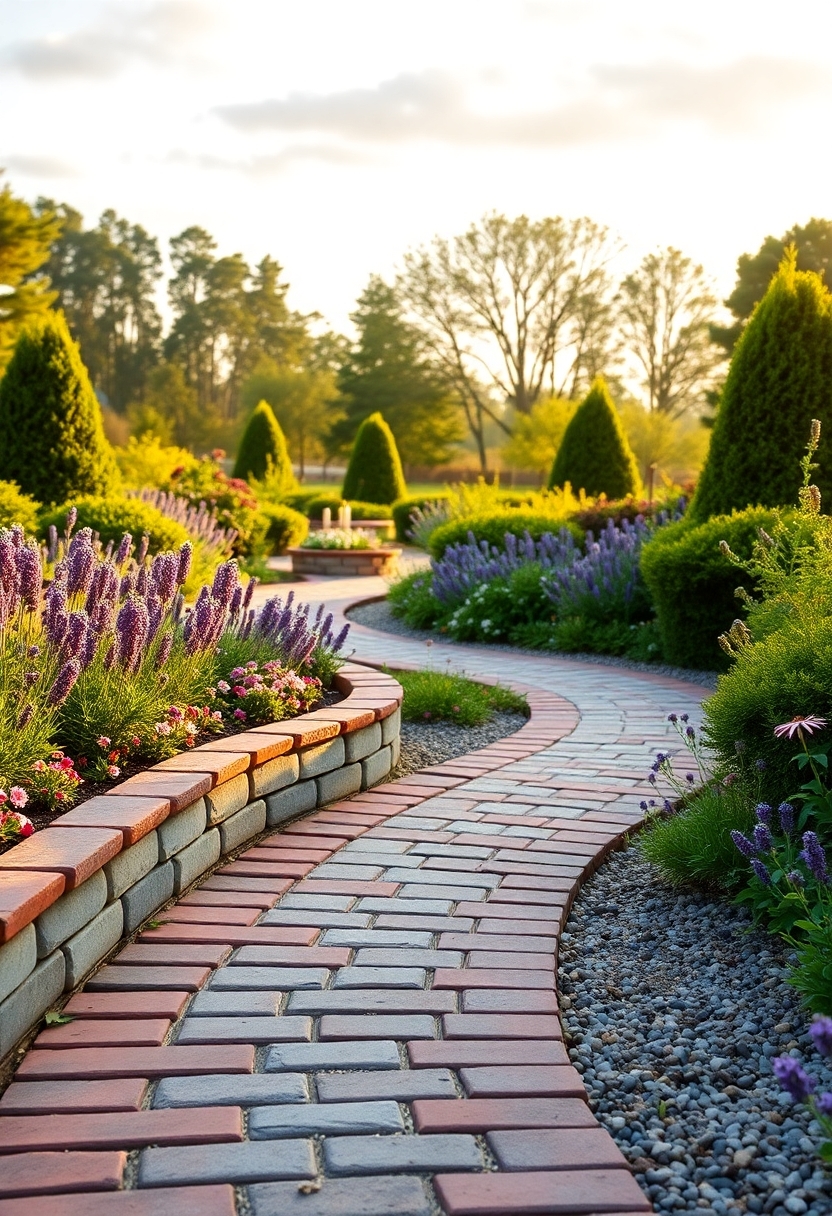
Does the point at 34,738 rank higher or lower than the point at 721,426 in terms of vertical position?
lower

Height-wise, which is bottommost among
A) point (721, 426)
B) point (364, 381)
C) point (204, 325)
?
point (721, 426)

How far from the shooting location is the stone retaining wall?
7.08 feet

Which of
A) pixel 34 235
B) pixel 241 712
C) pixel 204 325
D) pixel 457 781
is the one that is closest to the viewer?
pixel 241 712

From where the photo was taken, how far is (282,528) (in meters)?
16.9

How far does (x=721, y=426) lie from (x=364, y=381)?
35530 millimetres

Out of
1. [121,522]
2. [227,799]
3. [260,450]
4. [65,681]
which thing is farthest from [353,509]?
[65,681]

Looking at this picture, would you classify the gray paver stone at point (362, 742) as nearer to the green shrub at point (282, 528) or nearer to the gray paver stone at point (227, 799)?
the gray paver stone at point (227, 799)

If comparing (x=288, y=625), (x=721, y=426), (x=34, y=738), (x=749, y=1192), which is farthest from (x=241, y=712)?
(x=721, y=426)

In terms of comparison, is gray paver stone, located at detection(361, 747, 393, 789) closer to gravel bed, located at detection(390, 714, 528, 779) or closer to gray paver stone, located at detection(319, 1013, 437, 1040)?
gravel bed, located at detection(390, 714, 528, 779)

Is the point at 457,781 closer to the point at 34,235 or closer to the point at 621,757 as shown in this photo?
the point at 621,757

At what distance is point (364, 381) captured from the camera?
41844mm

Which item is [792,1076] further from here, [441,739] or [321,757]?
[441,739]

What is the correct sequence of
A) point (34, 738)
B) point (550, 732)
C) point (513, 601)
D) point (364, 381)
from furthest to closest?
point (364, 381) < point (513, 601) < point (550, 732) < point (34, 738)

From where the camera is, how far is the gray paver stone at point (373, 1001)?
233 cm
